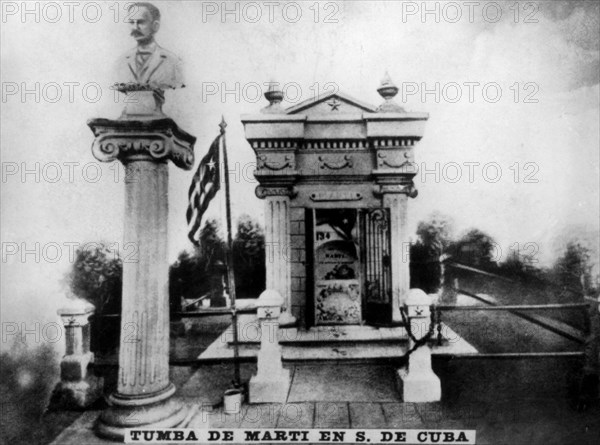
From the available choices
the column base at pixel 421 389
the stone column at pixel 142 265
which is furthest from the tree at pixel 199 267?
the column base at pixel 421 389

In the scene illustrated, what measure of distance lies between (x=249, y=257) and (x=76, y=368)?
1.76 meters

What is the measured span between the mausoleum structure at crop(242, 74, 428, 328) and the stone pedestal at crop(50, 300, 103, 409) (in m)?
1.69

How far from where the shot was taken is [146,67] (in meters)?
3.26

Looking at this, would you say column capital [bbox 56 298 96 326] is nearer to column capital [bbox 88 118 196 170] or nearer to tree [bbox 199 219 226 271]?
tree [bbox 199 219 226 271]

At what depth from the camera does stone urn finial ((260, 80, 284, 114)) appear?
3850mm

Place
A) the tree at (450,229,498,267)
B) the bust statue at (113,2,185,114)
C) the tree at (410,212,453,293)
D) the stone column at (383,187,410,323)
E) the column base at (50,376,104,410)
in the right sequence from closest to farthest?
the bust statue at (113,2,185,114)
the column base at (50,376,104,410)
the tree at (450,229,498,267)
the tree at (410,212,453,293)
the stone column at (383,187,410,323)

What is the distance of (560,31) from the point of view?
3834 mm

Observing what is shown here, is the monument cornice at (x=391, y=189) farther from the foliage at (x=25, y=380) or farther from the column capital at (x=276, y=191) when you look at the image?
the foliage at (x=25, y=380)

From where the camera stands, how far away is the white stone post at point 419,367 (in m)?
3.72

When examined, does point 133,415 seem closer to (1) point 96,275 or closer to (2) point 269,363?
(2) point 269,363

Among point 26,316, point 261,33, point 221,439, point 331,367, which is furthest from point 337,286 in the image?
point 26,316

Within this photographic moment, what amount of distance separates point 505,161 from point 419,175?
2.42 feet
